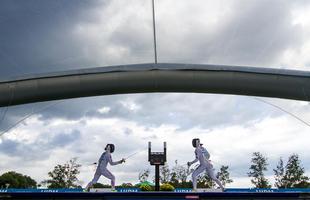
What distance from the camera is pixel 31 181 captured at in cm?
6231

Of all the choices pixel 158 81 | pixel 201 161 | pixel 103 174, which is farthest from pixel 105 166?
pixel 158 81

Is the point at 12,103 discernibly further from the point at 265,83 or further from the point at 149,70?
the point at 265,83

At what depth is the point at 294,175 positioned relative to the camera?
3497 cm

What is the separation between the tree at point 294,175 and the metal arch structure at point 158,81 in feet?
65.7

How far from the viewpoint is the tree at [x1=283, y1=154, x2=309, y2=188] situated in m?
34.8

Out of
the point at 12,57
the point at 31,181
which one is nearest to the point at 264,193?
the point at 12,57

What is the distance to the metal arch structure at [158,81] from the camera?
53.1 feet

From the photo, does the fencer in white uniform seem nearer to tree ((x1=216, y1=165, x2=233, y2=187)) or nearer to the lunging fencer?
the lunging fencer

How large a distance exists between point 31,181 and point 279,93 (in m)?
52.0

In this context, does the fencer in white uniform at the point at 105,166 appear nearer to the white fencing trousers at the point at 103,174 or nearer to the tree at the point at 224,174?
the white fencing trousers at the point at 103,174

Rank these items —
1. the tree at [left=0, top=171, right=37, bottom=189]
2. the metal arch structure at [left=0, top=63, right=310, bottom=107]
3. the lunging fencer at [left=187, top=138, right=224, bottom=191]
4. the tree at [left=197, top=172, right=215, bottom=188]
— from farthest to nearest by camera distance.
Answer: the tree at [left=0, top=171, right=37, bottom=189] < the tree at [left=197, top=172, right=215, bottom=188] < the metal arch structure at [left=0, top=63, right=310, bottom=107] < the lunging fencer at [left=187, top=138, right=224, bottom=191]

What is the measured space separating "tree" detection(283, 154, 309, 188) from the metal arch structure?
65.7ft

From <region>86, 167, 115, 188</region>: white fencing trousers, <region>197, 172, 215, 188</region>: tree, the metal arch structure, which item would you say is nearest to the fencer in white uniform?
<region>86, 167, 115, 188</region>: white fencing trousers

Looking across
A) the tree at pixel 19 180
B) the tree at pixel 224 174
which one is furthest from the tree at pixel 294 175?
the tree at pixel 19 180
